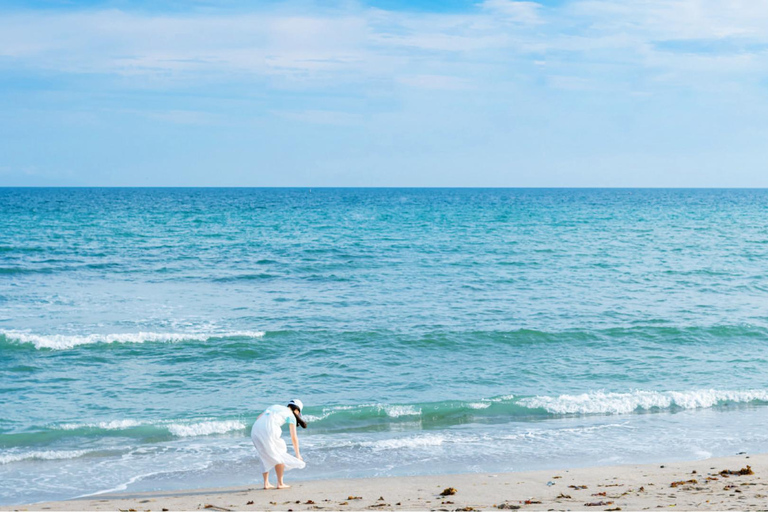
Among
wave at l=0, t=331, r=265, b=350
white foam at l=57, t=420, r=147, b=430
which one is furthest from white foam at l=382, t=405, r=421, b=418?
wave at l=0, t=331, r=265, b=350

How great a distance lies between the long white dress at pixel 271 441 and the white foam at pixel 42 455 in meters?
3.83

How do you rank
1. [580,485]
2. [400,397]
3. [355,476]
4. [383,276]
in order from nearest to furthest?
[580,485] < [355,476] < [400,397] < [383,276]

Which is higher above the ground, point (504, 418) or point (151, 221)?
point (151, 221)

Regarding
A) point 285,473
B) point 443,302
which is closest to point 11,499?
point 285,473

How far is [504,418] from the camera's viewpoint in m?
13.4

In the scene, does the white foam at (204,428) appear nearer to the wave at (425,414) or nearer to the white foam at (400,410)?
the wave at (425,414)

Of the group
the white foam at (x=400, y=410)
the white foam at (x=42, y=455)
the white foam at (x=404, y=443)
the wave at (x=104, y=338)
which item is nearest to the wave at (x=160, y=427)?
the white foam at (x=42, y=455)

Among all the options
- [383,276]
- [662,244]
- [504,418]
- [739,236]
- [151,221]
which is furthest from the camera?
[151,221]

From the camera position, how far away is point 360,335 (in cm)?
1856

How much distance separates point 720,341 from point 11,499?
56.5 ft

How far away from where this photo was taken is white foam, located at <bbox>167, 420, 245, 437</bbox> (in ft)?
40.8

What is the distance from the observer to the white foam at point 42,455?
11174 mm

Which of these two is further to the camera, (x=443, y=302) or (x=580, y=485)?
(x=443, y=302)

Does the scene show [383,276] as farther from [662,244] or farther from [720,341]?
[662,244]
